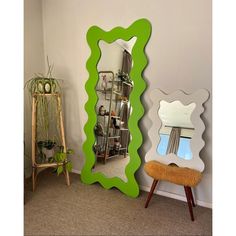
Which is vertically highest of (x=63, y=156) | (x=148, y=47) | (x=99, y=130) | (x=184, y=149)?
(x=148, y=47)

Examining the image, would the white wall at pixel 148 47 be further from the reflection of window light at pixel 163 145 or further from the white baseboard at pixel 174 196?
the reflection of window light at pixel 163 145

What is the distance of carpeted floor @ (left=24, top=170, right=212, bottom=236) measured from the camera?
183 cm

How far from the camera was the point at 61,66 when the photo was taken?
3.14 metres

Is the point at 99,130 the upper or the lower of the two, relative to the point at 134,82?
lower

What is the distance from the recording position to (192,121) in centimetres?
215

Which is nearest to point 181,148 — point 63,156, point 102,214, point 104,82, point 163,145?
point 163,145

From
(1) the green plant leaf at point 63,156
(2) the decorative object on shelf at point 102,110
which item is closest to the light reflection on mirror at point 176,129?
(2) the decorative object on shelf at point 102,110

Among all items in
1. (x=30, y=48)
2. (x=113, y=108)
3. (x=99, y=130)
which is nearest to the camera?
(x=113, y=108)

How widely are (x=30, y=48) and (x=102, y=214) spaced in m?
2.26

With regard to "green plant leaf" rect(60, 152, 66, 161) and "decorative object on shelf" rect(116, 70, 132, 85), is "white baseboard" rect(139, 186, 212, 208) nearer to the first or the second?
"green plant leaf" rect(60, 152, 66, 161)

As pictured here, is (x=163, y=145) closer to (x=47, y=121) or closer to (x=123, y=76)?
(x=123, y=76)
